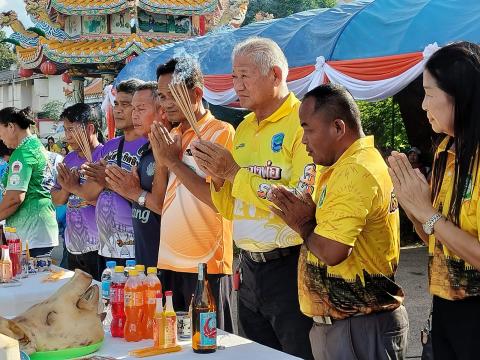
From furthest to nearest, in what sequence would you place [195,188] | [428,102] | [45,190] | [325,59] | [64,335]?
[325,59] < [45,190] < [195,188] < [64,335] < [428,102]

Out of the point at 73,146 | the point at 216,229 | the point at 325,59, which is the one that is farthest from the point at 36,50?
the point at 216,229

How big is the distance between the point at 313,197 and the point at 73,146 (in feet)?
8.85

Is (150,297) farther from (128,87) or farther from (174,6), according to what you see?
(174,6)

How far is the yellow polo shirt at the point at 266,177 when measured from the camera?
268 cm

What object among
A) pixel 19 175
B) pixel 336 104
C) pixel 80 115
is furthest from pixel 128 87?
pixel 336 104

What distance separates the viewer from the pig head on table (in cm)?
223

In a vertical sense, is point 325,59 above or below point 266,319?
above

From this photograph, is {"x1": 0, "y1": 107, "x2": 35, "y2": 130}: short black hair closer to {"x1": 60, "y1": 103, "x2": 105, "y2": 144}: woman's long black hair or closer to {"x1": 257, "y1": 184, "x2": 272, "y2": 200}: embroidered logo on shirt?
{"x1": 60, "y1": 103, "x2": 105, "y2": 144}: woman's long black hair

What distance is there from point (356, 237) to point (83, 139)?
2.65 m

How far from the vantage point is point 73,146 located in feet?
15.8

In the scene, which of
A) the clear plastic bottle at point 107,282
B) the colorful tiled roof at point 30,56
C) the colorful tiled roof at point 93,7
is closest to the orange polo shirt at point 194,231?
the clear plastic bottle at point 107,282

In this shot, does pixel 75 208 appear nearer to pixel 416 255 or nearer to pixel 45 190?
pixel 45 190

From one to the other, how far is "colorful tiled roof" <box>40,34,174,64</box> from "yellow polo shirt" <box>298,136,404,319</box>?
1566 cm

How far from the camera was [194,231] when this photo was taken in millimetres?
3195
